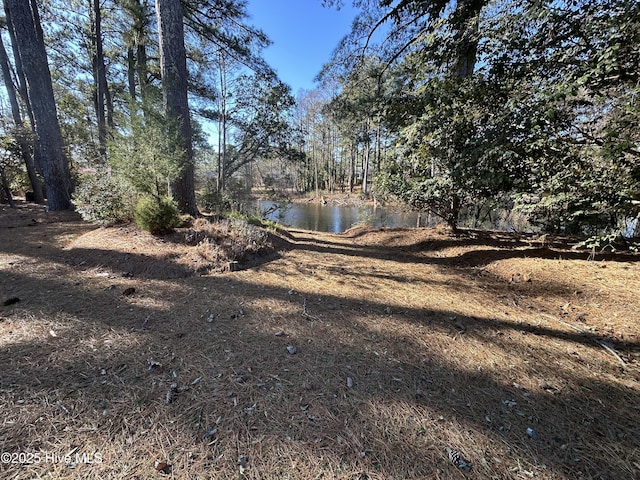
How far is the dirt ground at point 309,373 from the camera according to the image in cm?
118

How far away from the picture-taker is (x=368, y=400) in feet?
4.93

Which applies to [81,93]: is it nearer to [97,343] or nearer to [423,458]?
[97,343]

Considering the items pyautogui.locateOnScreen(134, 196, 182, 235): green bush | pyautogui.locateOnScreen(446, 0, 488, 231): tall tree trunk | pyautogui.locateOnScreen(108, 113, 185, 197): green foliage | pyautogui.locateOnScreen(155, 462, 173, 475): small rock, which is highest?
pyautogui.locateOnScreen(446, 0, 488, 231): tall tree trunk

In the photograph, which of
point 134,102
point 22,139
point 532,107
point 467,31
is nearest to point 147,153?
point 134,102

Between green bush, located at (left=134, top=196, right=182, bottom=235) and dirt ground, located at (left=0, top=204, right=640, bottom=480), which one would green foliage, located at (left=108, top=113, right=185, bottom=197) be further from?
dirt ground, located at (left=0, top=204, right=640, bottom=480)

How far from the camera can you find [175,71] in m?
4.45

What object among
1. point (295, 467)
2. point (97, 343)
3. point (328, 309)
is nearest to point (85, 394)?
point (97, 343)

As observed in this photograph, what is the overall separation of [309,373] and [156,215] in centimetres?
354

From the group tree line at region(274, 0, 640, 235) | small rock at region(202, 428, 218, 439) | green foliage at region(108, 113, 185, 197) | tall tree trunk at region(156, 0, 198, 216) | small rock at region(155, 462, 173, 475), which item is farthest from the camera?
tall tree trunk at region(156, 0, 198, 216)

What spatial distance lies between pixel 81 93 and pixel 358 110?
1320 centimetres

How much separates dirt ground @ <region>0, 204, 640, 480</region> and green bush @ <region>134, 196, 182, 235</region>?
684 millimetres

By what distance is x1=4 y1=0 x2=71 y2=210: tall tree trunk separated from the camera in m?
5.24

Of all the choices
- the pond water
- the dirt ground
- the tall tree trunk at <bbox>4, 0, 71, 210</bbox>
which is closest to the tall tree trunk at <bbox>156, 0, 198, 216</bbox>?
the dirt ground

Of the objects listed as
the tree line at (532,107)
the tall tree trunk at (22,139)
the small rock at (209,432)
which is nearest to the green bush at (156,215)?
the small rock at (209,432)
